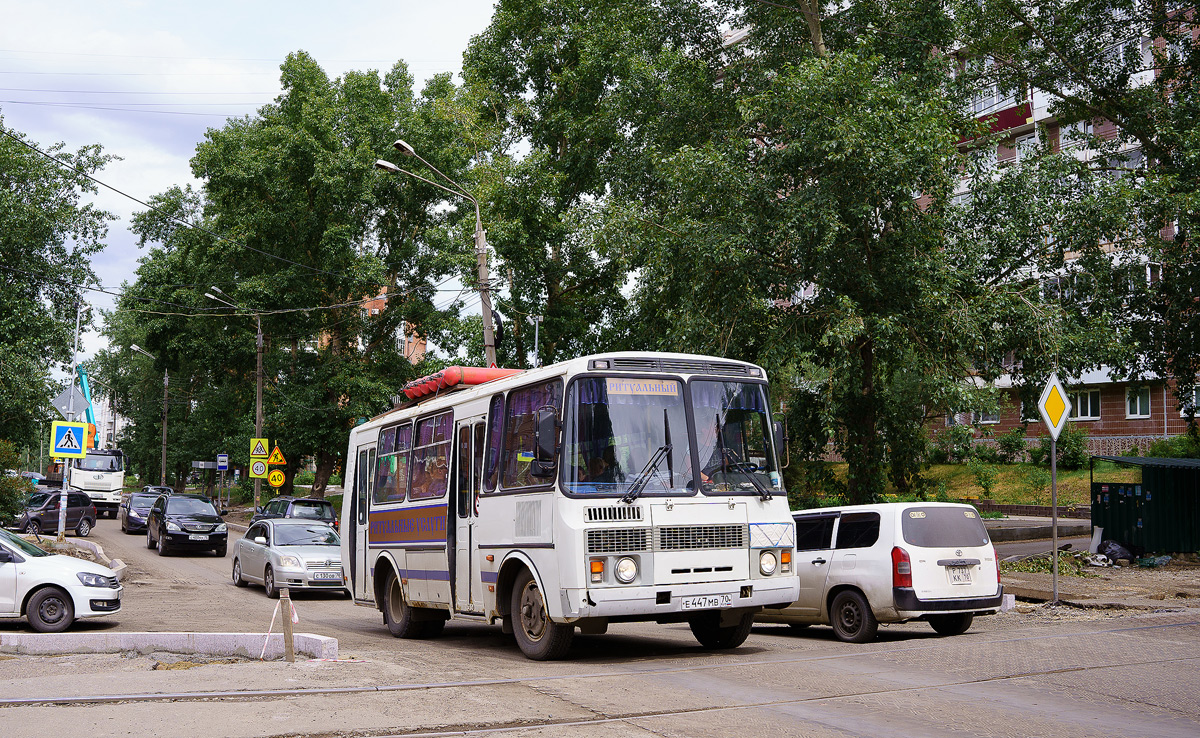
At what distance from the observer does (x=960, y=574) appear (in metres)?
12.6

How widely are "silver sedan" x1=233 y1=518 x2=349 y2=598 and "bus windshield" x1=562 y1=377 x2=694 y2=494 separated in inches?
439

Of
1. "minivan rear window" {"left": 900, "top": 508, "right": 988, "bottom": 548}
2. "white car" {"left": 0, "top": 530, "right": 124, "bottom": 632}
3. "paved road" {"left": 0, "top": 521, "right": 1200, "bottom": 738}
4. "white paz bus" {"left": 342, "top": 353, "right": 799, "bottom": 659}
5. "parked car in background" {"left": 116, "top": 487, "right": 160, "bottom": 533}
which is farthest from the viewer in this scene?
"parked car in background" {"left": 116, "top": 487, "right": 160, "bottom": 533}

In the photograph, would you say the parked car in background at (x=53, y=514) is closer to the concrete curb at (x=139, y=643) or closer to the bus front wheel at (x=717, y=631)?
the concrete curb at (x=139, y=643)

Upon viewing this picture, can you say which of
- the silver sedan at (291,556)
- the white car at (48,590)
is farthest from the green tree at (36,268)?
the white car at (48,590)

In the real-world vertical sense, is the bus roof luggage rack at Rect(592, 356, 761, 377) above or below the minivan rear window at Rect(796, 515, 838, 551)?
above

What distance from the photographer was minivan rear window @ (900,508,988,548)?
12531mm

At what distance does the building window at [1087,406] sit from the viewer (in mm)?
46094

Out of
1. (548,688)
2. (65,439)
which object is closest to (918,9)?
(548,688)

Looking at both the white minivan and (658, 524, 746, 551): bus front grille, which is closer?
(658, 524, 746, 551): bus front grille

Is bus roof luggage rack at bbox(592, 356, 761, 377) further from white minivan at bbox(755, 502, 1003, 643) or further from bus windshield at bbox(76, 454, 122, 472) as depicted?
bus windshield at bbox(76, 454, 122, 472)

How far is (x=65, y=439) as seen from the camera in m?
25.2

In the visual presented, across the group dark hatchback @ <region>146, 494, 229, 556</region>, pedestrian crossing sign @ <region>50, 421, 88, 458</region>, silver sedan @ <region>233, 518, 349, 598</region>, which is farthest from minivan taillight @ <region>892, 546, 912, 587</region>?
dark hatchback @ <region>146, 494, 229, 556</region>

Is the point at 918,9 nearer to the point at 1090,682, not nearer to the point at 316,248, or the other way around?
the point at 1090,682

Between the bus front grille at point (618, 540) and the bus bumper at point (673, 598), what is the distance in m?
0.37
